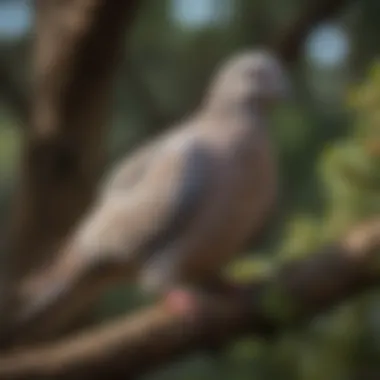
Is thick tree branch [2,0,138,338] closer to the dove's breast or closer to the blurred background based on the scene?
the blurred background

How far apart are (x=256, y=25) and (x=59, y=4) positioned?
17 cm

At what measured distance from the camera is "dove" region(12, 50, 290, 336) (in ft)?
2.21

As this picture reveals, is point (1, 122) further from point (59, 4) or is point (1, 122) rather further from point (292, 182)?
point (292, 182)

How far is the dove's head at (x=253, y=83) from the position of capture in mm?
678

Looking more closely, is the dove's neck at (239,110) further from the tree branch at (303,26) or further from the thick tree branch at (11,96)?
the thick tree branch at (11,96)

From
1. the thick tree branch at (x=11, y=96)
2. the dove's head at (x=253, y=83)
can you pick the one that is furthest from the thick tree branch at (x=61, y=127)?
the dove's head at (x=253, y=83)

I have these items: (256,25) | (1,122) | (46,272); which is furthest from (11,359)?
(256,25)

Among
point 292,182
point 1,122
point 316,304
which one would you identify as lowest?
point 316,304

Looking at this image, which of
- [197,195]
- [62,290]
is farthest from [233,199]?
[62,290]

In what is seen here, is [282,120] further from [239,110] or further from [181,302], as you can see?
[181,302]

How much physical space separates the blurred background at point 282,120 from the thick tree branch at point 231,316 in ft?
0.07

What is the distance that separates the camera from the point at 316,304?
0.70m

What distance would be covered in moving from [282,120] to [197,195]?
121 millimetres

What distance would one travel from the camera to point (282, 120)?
745mm
